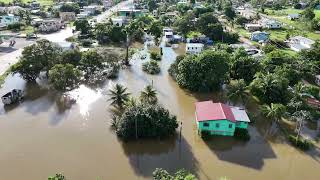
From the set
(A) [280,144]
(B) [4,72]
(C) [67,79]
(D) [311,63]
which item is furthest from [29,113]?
(D) [311,63]

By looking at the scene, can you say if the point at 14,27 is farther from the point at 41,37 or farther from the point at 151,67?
the point at 151,67

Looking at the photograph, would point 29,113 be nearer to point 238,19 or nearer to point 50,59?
point 50,59

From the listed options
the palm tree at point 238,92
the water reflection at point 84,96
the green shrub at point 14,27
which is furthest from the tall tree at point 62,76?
the green shrub at point 14,27

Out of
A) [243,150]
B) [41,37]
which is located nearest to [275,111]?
[243,150]

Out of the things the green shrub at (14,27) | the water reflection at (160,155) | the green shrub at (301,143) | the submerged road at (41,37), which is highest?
→ the green shrub at (14,27)

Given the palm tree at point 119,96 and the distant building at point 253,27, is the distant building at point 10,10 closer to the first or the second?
the distant building at point 253,27

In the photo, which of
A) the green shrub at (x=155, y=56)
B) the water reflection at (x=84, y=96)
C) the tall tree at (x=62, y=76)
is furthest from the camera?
the green shrub at (x=155, y=56)
